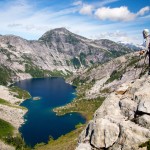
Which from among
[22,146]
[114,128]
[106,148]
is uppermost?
[114,128]

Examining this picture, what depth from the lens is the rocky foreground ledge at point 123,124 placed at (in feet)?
147

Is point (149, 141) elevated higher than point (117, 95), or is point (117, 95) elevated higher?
point (117, 95)

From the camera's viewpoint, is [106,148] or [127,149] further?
[106,148]

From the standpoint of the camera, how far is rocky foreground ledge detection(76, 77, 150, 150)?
147ft

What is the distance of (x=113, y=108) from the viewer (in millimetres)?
56281

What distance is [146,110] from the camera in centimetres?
4772

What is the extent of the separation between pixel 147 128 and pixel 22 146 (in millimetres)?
156378

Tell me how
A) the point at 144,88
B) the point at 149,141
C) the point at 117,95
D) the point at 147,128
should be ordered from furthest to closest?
the point at 117,95 → the point at 144,88 → the point at 147,128 → the point at 149,141

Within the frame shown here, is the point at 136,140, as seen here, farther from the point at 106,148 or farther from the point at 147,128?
the point at 106,148

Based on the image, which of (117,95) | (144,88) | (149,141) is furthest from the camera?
(117,95)

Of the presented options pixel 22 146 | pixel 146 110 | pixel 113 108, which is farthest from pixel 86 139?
pixel 22 146

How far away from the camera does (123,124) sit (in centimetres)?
4747

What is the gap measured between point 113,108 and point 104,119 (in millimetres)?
6489

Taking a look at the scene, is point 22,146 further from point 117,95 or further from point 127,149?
point 127,149
